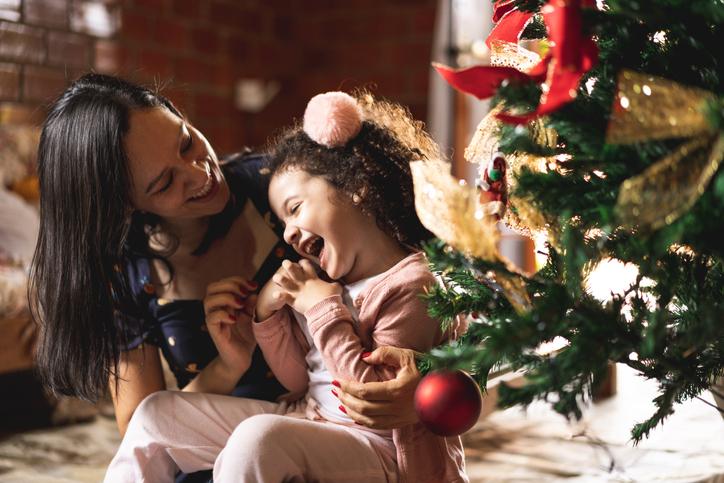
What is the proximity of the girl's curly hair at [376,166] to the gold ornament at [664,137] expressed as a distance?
1.58 ft

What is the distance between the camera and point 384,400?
0.97 m

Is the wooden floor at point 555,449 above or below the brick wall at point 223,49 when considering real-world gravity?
below

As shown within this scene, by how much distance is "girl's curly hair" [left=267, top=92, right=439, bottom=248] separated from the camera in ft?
3.67

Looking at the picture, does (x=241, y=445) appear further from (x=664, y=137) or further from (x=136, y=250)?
(x=664, y=137)

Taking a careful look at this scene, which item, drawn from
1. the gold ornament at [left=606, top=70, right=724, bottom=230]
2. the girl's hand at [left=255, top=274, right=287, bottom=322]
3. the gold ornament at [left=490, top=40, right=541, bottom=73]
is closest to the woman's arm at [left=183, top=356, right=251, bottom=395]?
the girl's hand at [left=255, top=274, right=287, bottom=322]

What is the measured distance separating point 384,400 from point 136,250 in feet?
1.82

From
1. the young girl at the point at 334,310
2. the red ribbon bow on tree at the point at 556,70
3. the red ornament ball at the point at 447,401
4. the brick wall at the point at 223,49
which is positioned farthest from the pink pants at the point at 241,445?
the brick wall at the point at 223,49

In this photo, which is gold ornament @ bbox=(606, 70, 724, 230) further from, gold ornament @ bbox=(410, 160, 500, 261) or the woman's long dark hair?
the woman's long dark hair

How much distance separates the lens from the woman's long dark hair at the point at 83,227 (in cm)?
114

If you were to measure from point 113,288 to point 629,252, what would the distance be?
813 mm

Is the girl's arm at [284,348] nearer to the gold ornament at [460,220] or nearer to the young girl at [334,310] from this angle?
the young girl at [334,310]

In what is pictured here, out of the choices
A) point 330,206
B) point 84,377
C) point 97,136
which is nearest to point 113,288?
point 84,377

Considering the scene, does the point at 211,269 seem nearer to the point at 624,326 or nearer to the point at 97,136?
the point at 97,136

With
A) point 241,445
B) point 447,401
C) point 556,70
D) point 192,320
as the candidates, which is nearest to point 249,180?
point 192,320
